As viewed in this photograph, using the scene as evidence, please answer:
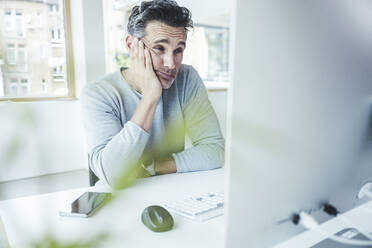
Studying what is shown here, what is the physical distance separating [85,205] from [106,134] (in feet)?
1.20

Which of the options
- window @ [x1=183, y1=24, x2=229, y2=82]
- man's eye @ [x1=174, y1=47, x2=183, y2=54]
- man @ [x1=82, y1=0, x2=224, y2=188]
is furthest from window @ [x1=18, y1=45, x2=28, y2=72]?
window @ [x1=183, y1=24, x2=229, y2=82]

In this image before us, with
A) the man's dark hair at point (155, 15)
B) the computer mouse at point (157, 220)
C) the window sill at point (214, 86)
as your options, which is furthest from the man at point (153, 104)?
the window sill at point (214, 86)

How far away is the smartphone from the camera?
0.63 metres

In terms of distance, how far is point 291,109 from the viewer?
1.11ft

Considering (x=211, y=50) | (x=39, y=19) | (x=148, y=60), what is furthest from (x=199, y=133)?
(x=211, y=50)

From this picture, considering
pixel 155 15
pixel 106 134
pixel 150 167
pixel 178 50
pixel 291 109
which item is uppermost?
pixel 155 15

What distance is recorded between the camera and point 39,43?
0.66 ft

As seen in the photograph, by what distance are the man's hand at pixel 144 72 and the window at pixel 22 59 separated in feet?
2.92

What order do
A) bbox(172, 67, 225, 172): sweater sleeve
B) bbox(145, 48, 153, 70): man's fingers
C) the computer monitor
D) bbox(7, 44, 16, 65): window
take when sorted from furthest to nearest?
bbox(145, 48, 153, 70): man's fingers
bbox(172, 67, 225, 172): sweater sleeve
the computer monitor
bbox(7, 44, 16, 65): window

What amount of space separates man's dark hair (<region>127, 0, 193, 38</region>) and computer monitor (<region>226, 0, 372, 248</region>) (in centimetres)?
95

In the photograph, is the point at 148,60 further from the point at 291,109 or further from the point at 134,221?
the point at 291,109

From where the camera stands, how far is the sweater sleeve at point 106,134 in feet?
2.93

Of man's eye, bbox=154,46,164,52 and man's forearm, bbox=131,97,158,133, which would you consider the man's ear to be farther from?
man's forearm, bbox=131,97,158,133

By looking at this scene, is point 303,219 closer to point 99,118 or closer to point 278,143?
point 278,143
